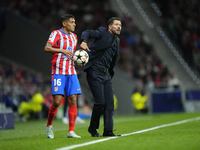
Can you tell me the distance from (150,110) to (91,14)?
7.47 m

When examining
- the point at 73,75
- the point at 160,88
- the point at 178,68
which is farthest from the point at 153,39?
the point at 73,75

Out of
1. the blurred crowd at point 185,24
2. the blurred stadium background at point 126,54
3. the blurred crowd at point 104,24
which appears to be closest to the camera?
the blurred stadium background at point 126,54

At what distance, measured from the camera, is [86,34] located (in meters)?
5.91

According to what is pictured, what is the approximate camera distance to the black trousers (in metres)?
6.18

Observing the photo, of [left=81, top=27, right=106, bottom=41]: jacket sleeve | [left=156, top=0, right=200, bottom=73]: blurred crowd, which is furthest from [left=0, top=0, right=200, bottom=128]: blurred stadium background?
[left=81, top=27, right=106, bottom=41]: jacket sleeve

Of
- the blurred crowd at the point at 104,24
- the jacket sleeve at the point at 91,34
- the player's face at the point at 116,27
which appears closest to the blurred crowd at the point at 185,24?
the blurred crowd at the point at 104,24

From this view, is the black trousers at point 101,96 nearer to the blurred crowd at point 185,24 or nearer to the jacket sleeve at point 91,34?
the jacket sleeve at point 91,34

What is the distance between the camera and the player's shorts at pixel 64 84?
6195 mm

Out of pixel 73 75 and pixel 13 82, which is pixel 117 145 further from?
pixel 13 82

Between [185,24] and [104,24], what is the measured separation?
6.26 m

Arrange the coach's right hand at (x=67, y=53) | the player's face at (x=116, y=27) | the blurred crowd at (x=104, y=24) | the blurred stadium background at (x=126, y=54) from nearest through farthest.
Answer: the coach's right hand at (x=67, y=53)
the player's face at (x=116, y=27)
the blurred stadium background at (x=126, y=54)
the blurred crowd at (x=104, y=24)

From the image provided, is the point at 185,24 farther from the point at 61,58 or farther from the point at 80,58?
the point at 80,58

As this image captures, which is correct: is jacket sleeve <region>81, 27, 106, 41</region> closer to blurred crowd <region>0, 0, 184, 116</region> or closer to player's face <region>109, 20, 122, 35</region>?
player's face <region>109, 20, 122, 35</region>

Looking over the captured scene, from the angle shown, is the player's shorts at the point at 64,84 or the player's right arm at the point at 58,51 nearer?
the player's right arm at the point at 58,51
